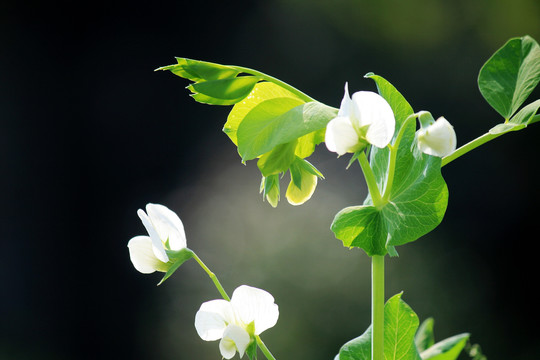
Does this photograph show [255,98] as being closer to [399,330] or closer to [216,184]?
[399,330]

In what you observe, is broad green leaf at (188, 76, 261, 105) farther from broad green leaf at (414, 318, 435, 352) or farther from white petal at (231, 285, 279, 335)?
broad green leaf at (414, 318, 435, 352)

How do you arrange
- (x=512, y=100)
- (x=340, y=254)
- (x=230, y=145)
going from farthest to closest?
(x=230, y=145) < (x=340, y=254) < (x=512, y=100)

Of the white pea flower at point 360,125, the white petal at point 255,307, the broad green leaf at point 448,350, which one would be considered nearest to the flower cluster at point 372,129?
the white pea flower at point 360,125

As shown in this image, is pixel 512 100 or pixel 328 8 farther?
pixel 328 8

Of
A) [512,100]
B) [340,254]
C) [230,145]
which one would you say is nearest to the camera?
[512,100]

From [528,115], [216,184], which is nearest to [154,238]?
[528,115]

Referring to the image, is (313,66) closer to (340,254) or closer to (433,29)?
(433,29)

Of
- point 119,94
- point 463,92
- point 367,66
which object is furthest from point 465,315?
point 119,94
